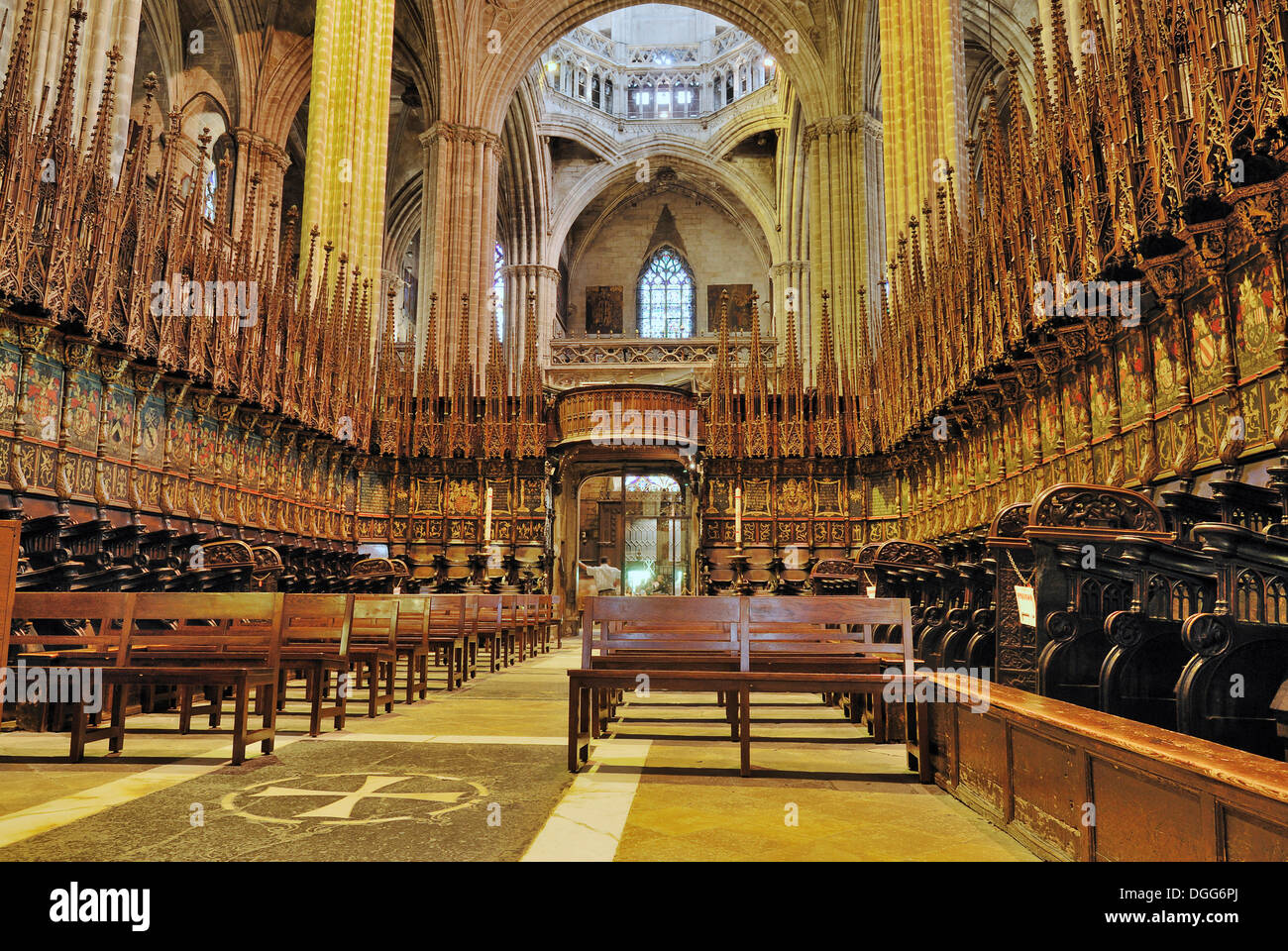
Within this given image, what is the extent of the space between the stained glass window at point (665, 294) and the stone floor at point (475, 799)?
104 feet

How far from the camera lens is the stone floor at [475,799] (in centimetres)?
228

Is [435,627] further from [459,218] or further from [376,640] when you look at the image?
[459,218]

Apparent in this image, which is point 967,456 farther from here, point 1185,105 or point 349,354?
point 349,354

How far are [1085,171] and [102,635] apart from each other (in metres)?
6.77

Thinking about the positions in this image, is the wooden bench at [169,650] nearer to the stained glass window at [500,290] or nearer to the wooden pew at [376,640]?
the wooden pew at [376,640]

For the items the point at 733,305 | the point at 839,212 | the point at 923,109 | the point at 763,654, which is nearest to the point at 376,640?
the point at 763,654

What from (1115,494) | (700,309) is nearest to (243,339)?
(1115,494)

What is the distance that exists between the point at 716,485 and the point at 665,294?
23073mm

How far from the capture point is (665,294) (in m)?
35.5

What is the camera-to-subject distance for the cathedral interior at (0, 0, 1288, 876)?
2549 mm

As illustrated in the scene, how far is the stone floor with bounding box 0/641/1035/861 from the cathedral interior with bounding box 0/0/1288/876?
0.10ft

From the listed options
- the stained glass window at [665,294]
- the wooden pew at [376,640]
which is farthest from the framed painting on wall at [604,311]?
the wooden pew at [376,640]

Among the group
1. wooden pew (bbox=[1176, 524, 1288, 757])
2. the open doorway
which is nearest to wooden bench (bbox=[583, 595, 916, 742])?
wooden pew (bbox=[1176, 524, 1288, 757])

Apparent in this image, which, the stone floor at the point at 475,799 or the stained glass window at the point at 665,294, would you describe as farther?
the stained glass window at the point at 665,294
